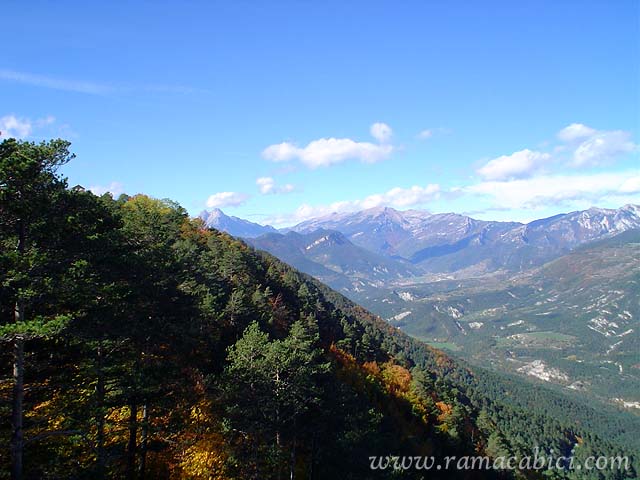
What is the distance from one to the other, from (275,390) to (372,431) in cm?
994

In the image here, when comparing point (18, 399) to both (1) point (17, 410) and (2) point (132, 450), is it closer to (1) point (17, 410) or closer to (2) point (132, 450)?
(1) point (17, 410)

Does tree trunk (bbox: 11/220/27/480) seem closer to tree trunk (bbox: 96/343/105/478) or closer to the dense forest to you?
the dense forest

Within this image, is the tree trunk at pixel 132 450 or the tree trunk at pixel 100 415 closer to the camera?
the tree trunk at pixel 100 415

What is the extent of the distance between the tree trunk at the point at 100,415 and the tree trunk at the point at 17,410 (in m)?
2.43

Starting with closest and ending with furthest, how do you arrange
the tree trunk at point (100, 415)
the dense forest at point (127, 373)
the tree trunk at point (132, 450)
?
the dense forest at point (127, 373) → the tree trunk at point (100, 415) → the tree trunk at point (132, 450)

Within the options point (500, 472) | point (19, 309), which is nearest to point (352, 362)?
point (500, 472)

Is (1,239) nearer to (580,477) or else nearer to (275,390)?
(275,390)

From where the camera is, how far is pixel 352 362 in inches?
2500

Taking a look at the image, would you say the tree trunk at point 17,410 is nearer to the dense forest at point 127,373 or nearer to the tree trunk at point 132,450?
the dense forest at point 127,373

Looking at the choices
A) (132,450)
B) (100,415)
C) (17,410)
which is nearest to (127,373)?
(100,415)

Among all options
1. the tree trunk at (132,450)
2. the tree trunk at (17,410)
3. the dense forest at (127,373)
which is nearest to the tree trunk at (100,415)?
the dense forest at (127,373)

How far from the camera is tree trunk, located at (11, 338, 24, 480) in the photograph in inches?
507

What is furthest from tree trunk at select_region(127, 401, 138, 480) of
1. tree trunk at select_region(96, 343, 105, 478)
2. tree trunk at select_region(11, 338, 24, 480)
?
tree trunk at select_region(11, 338, 24, 480)

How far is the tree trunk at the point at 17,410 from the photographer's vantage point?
42.3ft
